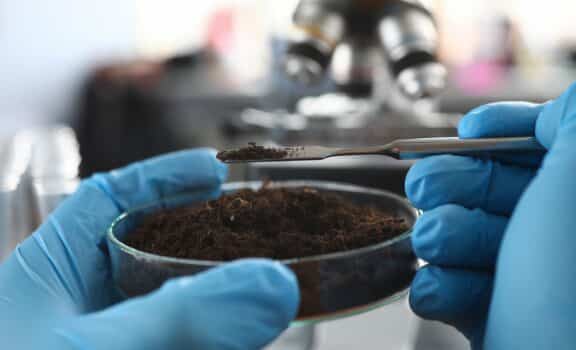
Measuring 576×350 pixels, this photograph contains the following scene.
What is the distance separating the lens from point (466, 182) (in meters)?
0.71

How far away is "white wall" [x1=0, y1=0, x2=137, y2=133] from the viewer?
2367mm

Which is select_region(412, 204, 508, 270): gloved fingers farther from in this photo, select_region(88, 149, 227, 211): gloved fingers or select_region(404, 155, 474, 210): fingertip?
select_region(88, 149, 227, 211): gloved fingers

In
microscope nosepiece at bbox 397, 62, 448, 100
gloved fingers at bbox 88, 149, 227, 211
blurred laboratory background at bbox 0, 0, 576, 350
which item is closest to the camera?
gloved fingers at bbox 88, 149, 227, 211

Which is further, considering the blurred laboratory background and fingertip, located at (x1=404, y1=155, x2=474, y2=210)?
the blurred laboratory background

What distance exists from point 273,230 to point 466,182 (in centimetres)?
25

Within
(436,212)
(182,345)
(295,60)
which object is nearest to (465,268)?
(436,212)

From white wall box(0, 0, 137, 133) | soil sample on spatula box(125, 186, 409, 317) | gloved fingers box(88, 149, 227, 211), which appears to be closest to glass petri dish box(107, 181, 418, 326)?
soil sample on spatula box(125, 186, 409, 317)

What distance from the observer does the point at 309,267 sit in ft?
1.79

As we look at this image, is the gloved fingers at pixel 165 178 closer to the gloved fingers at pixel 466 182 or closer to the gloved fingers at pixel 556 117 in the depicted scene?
the gloved fingers at pixel 466 182

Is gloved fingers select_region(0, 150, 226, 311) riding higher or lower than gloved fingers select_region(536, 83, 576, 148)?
lower

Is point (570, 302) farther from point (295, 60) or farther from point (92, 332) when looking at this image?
point (295, 60)

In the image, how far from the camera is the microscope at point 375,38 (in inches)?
52.6

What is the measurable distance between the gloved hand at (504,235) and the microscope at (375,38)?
0.62 meters

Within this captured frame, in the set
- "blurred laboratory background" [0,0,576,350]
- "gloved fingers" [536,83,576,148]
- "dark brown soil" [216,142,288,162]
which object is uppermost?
"gloved fingers" [536,83,576,148]
